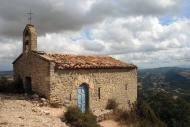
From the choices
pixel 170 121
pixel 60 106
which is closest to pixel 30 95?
pixel 60 106

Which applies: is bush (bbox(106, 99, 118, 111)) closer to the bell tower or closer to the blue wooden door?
the blue wooden door

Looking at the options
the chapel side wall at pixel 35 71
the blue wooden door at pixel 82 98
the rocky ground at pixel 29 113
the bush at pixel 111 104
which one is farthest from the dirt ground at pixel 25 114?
the bush at pixel 111 104

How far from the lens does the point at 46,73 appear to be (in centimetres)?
1897

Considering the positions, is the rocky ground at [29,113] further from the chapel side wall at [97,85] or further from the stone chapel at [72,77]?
the chapel side wall at [97,85]

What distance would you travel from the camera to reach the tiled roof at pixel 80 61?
63.3 ft

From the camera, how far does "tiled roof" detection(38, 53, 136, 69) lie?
19.3m

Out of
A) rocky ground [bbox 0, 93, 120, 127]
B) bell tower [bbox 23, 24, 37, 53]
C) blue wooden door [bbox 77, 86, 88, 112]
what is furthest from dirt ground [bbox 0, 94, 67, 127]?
bell tower [bbox 23, 24, 37, 53]

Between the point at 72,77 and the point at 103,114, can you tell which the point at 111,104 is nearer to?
the point at 103,114

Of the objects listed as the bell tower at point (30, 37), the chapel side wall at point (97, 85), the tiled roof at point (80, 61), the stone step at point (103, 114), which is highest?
the bell tower at point (30, 37)

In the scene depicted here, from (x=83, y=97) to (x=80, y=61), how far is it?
2.48 metres

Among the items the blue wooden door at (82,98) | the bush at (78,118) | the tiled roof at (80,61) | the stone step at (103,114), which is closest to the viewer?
Result: the bush at (78,118)

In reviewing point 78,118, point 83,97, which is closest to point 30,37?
point 83,97

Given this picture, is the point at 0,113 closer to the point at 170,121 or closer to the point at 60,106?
the point at 60,106

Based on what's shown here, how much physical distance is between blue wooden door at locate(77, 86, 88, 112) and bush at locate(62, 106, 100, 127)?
2.86 m
